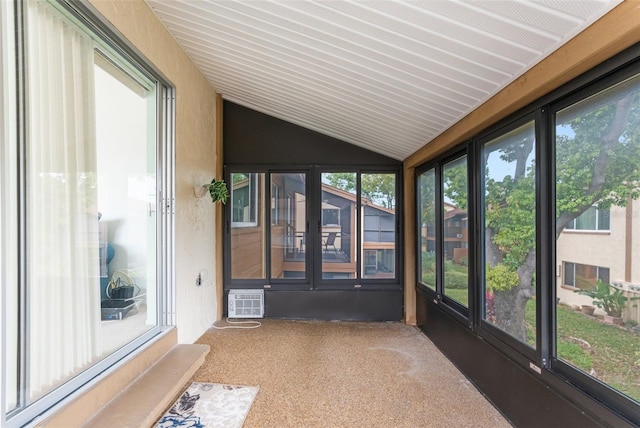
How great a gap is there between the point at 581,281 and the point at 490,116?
3.83 ft

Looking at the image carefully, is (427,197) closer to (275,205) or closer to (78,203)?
(275,205)

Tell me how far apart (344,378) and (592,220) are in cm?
203

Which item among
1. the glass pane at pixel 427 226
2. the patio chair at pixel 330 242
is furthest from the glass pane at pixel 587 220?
the patio chair at pixel 330 242

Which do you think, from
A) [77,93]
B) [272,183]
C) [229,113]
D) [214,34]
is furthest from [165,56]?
[272,183]

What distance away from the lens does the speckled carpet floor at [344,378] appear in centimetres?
204

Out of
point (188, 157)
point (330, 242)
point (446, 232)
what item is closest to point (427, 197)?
point (446, 232)

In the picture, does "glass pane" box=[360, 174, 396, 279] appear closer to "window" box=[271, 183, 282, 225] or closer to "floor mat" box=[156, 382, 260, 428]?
"window" box=[271, 183, 282, 225]

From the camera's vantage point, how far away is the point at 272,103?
3.67m

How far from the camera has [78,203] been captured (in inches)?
63.4

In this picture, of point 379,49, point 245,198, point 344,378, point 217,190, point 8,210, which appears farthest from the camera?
point 245,198

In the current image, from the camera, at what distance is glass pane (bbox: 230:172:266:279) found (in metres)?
4.23

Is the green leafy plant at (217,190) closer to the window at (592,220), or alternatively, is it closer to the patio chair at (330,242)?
the patio chair at (330,242)

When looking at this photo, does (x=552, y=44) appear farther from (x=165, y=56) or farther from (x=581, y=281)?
(x=165, y=56)

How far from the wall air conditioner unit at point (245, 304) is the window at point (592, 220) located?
3432 mm
